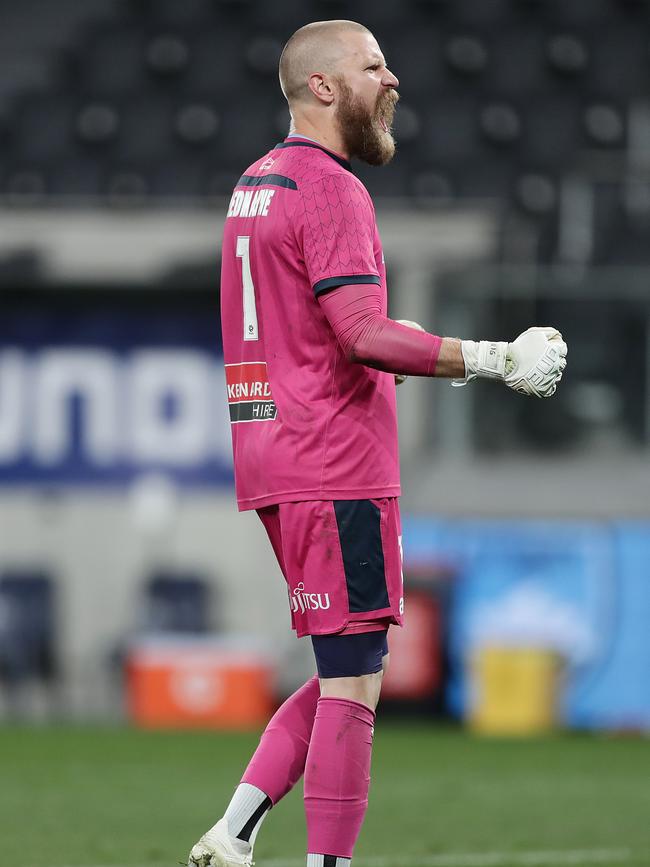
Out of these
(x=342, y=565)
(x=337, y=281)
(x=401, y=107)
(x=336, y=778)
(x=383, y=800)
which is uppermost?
(x=401, y=107)

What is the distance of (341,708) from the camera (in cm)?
319

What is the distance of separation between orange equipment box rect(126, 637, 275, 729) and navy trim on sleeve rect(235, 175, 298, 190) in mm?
6720

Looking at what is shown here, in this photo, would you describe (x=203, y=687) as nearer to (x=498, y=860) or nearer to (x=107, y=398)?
(x=107, y=398)

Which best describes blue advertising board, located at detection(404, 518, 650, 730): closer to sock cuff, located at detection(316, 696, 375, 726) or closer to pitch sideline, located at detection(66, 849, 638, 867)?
pitch sideline, located at detection(66, 849, 638, 867)

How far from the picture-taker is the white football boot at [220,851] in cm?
321

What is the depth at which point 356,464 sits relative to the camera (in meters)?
3.21

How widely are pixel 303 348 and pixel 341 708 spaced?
726 millimetres

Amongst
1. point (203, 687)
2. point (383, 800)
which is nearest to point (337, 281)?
point (383, 800)

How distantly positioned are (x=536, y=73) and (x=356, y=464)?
9.39 metres

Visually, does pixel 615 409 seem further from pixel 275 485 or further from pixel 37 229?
pixel 275 485

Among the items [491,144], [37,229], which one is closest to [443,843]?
[37,229]

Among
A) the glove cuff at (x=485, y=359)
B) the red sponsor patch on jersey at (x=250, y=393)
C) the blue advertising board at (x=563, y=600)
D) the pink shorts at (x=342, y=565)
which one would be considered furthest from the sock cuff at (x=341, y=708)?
the blue advertising board at (x=563, y=600)

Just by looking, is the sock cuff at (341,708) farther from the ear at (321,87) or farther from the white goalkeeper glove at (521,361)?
the ear at (321,87)

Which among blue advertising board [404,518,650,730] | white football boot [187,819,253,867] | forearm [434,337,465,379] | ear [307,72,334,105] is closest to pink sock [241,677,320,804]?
white football boot [187,819,253,867]
